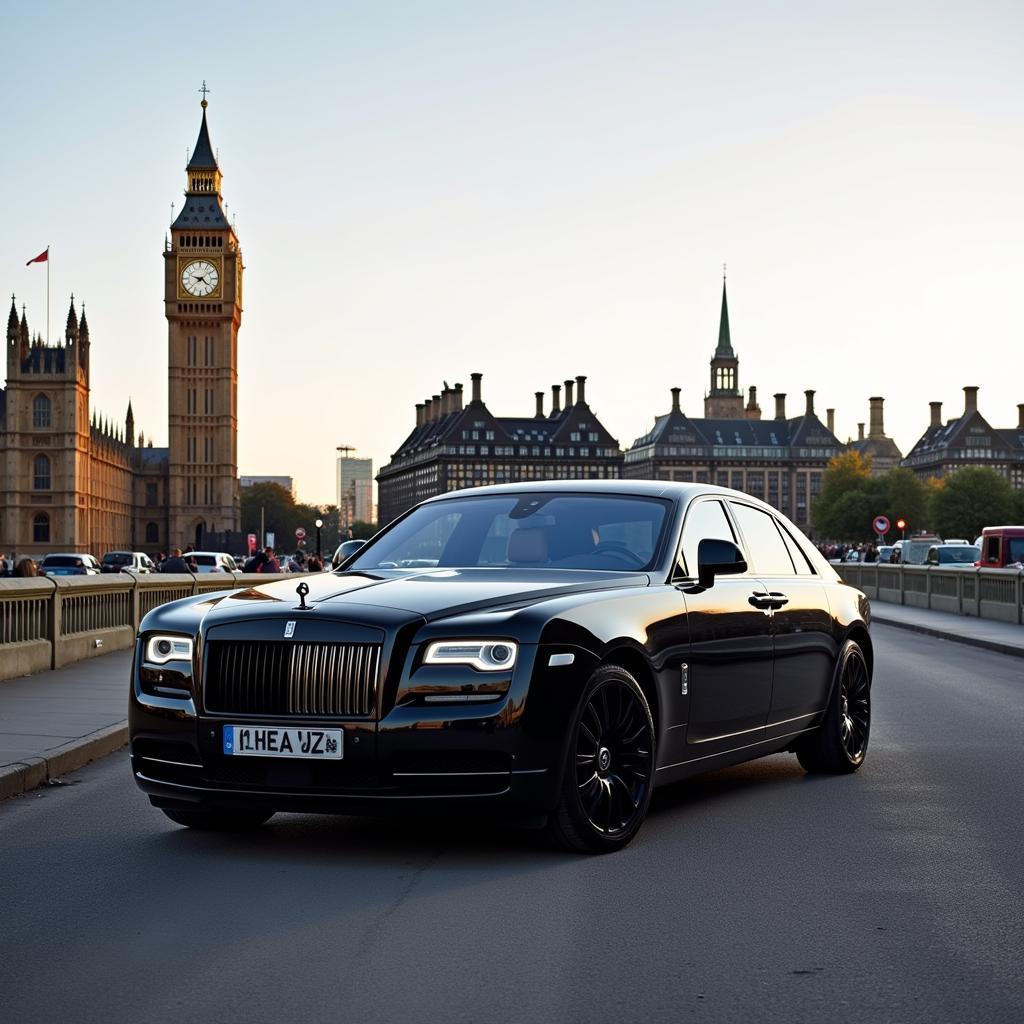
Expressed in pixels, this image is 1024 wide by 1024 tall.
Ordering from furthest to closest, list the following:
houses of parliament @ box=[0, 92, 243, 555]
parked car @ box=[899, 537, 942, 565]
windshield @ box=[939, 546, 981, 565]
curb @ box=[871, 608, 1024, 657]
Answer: houses of parliament @ box=[0, 92, 243, 555] → parked car @ box=[899, 537, 942, 565] → windshield @ box=[939, 546, 981, 565] → curb @ box=[871, 608, 1024, 657]

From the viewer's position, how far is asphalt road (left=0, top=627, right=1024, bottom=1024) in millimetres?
4492

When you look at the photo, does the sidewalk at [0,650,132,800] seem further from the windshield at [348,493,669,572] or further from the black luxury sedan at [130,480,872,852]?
the windshield at [348,493,669,572]

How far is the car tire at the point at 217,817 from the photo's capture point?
7223 millimetres

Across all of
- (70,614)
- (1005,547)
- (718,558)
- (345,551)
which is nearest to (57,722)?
(345,551)

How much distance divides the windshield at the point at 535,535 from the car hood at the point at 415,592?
8.7 inches

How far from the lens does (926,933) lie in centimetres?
533

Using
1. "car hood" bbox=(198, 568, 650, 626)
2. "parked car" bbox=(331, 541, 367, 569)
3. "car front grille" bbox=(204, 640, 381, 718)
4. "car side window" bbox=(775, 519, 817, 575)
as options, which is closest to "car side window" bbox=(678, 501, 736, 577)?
"car hood" bbox=(198, 568, 650, 626)

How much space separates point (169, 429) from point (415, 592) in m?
149

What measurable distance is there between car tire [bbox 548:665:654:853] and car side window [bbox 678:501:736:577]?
1079 mm

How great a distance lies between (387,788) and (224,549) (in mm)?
140172

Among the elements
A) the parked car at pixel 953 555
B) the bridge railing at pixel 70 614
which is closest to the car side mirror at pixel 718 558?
the bridge railing at pixel 70 614

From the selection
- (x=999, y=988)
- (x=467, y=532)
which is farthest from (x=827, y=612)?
(x=999, y=988)

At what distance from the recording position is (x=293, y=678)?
641cm

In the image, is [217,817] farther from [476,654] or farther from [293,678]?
[476,654]
